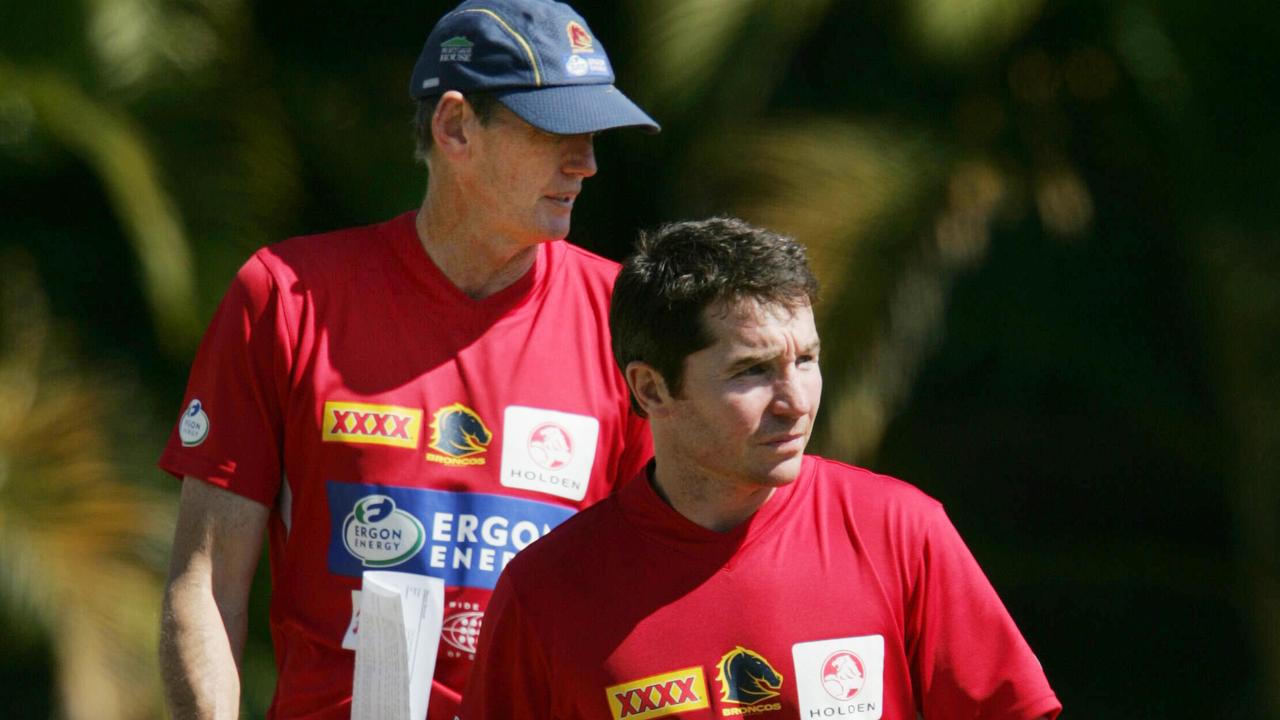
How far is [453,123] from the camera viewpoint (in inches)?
137

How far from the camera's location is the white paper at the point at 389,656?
3.15 m

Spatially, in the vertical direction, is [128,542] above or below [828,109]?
below

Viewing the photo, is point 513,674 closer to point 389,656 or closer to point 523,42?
point 389,656

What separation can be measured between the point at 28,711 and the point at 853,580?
23.7 feet

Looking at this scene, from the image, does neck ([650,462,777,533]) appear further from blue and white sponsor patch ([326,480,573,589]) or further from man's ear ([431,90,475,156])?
man's ear ([431,90,475,156])

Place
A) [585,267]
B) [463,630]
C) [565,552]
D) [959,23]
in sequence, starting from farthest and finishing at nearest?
[959,23] → [585,267] → [463,630] → [565,552]

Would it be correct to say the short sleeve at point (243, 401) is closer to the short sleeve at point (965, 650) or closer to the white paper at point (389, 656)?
the white paper at point (389, 656)

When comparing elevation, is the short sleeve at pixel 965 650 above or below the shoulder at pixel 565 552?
below

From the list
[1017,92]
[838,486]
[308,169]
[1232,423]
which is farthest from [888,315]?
[838,486]

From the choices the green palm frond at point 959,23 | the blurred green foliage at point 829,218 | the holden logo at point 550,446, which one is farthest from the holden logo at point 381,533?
the green palm frond at point 959,23

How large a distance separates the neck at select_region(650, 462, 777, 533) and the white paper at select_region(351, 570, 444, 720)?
55 centimetres

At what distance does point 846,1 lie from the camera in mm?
8477

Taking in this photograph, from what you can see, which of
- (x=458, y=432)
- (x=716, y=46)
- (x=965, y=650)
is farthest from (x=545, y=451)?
(x=716, y=46)

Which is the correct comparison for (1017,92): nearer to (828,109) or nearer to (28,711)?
(828,109)
